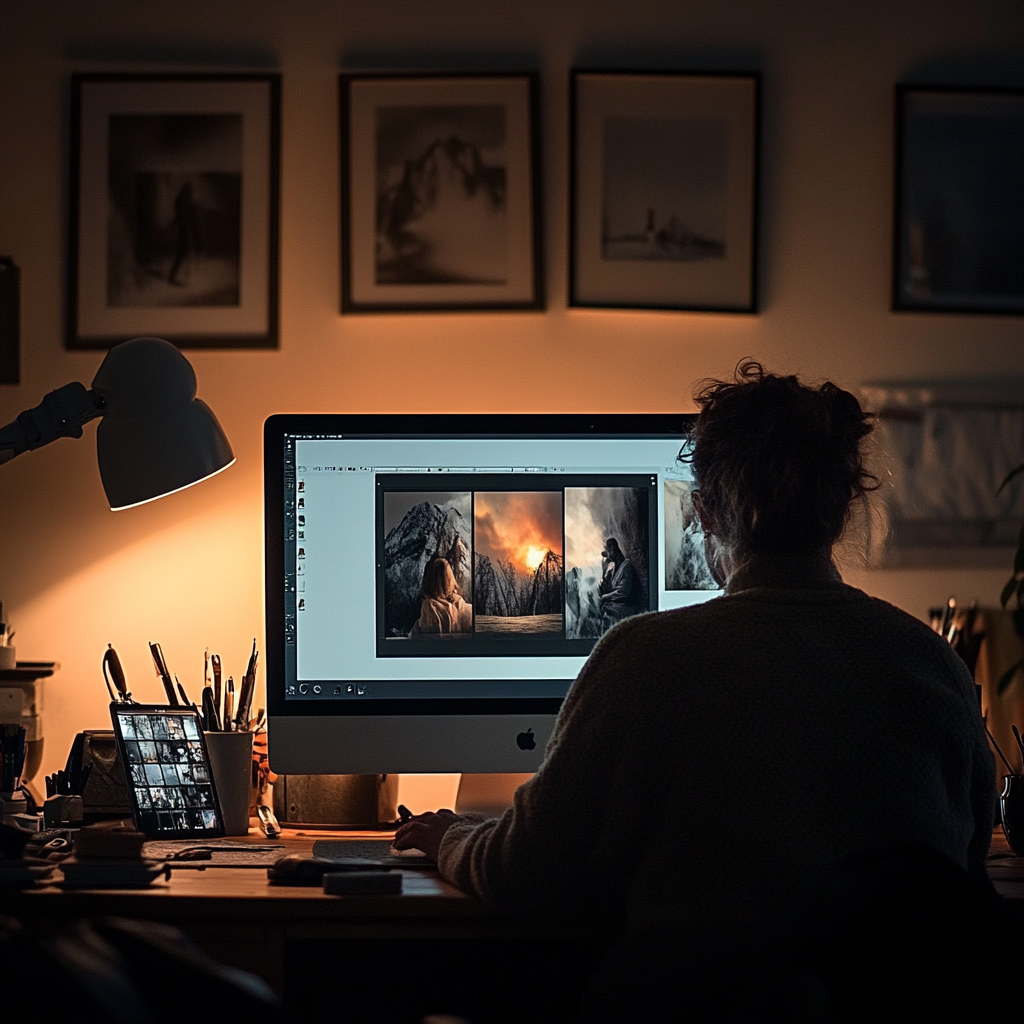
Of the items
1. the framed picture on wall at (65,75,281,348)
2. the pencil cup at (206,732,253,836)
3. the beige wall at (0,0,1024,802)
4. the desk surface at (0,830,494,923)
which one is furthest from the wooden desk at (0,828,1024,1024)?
the framed picture on wall at (65,75,281,348)

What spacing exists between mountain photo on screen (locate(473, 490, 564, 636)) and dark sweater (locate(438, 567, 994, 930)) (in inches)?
15.9

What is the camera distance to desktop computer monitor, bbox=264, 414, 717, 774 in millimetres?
1441

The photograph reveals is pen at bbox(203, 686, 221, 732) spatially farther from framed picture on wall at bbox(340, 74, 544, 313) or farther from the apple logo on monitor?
framed picture on wall at bbox(340, 74, 544, 313)

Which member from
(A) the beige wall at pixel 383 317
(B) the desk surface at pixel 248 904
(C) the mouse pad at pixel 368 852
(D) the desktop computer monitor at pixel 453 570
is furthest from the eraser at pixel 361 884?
(A) the beige wall at pixel 383 317

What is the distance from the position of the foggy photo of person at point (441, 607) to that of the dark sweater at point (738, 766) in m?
0.40

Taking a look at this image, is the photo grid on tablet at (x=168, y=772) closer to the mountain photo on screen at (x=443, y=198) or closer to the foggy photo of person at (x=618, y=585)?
the foggy photo of person at (x=618, y=585)

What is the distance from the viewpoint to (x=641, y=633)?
1057mm

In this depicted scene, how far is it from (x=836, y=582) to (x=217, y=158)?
1.18 m

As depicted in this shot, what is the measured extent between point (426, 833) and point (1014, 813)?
698 mm

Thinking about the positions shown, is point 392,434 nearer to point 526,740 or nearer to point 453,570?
point 453,570

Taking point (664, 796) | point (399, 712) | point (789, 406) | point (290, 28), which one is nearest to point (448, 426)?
point (399, 712)

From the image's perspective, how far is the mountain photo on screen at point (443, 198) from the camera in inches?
70.2

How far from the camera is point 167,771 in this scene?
145 cm

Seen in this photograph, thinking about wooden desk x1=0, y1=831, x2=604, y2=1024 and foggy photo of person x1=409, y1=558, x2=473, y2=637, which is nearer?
wooden desk x1=0, y1=831, x2=604, y2=1024
